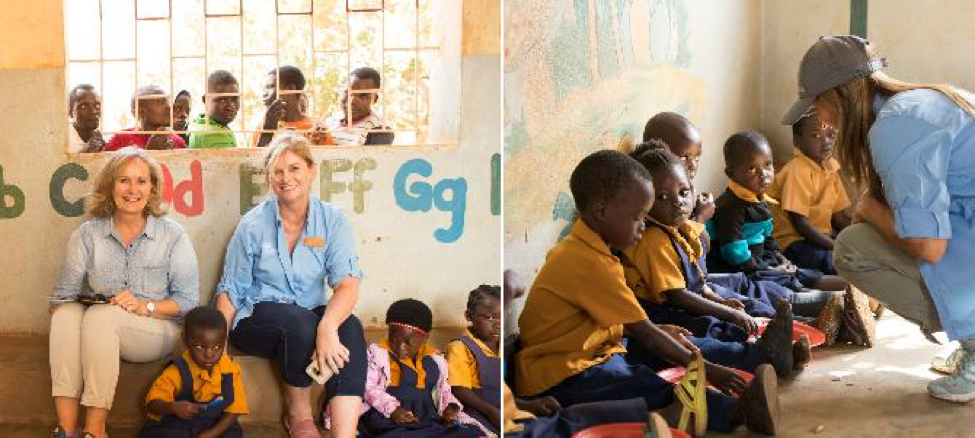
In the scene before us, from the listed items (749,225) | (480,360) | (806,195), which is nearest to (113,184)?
(480,360)

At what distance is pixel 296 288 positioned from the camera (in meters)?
2.03

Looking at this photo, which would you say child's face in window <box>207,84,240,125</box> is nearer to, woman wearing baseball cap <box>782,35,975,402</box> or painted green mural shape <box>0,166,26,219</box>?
painted green mural shape <box>0,166,26,219</box>

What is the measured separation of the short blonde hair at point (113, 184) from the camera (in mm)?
1946

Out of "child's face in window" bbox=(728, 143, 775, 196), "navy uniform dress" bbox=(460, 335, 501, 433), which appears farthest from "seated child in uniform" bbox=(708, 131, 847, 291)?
"navy uniform dress" bbox=(460, 335, 501, 433)

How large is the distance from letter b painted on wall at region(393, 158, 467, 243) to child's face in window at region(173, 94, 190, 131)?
38 cm

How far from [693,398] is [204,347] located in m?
1.22

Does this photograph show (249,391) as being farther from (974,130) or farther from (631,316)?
(974,130)

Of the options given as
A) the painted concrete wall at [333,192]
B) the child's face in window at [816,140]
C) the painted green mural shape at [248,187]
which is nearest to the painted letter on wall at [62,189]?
the painted concrete wall at [333,192]

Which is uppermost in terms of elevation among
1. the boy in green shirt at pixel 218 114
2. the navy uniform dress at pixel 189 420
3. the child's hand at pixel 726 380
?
the boy in green shirt at pixel 218 114

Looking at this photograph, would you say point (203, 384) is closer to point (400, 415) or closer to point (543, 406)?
point (400, 415)

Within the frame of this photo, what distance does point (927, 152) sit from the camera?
2908 millimetres

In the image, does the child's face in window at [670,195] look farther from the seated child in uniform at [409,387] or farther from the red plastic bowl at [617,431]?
the seated child in uniform at [409,387]

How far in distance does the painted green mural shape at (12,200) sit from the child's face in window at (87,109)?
17cm

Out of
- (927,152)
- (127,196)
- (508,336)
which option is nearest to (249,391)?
(127,196)
